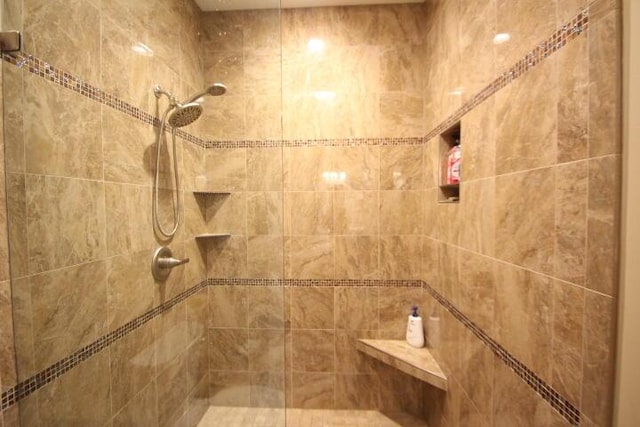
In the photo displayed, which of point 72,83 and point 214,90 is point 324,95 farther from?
point 72,83

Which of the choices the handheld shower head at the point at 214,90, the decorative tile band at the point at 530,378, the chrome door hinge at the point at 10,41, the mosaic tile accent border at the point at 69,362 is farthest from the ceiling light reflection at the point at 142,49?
the decorative tile band at the point at 530,378

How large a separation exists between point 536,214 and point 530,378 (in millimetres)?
494

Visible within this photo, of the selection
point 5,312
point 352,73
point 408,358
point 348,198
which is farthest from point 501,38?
point 5,312

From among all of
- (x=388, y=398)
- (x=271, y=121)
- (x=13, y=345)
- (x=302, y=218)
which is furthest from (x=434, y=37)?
(x=388, y=398)

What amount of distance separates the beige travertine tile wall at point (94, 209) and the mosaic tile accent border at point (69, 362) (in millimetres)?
21

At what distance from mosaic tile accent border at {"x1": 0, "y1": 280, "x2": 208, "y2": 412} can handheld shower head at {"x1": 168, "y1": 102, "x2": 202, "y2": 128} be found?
90 centimetres

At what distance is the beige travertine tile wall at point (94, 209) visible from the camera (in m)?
0.69

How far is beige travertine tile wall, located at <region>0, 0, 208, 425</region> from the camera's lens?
2.26ft

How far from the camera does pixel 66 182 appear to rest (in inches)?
30.6

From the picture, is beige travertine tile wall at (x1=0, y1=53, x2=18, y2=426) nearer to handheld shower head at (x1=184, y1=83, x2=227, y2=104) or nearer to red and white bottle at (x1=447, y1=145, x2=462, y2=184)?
handheld shower head at (x1=184, y1=83, x2=227, y2=104)

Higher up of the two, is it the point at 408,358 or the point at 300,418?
the point at 408,358

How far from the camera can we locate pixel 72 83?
778 mm

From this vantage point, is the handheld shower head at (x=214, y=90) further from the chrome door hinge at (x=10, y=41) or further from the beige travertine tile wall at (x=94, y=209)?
the chrome door hinge at (x=10, y=41)

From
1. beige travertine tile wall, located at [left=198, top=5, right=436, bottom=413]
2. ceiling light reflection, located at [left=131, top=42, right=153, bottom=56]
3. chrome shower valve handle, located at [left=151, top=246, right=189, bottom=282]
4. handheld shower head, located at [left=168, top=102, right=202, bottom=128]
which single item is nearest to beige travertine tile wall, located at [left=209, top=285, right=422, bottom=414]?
beige travertine tile wall, located at [left=198, top=5, right=436, bottom=413]
